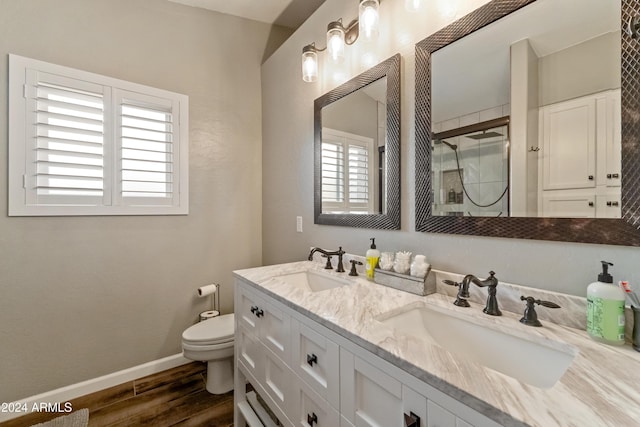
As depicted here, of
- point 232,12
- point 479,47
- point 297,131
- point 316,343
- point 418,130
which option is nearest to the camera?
point 316,343

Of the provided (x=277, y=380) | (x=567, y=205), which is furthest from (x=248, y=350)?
(x=567, y=205)

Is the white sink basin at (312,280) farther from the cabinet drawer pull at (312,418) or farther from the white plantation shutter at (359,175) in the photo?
the cabinet drawer pull at (312,418)

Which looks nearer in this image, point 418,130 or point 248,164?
point 418,130

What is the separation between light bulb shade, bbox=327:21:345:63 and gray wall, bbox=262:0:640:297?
0.32 ft

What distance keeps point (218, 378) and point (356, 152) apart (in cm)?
174

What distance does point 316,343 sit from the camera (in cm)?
93

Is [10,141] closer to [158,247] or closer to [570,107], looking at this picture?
[158,247]

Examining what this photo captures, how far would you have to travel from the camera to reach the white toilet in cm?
174

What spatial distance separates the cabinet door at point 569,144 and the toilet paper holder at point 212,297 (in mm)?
2173

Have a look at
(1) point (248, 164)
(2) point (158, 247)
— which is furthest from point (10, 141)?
(1) point (248, 164)

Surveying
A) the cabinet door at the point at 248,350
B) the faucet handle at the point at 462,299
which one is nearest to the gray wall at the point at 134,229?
the cabinet door at the point at 248,350

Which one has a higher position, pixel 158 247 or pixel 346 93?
pixel 346 93

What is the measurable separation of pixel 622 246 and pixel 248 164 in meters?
2.35

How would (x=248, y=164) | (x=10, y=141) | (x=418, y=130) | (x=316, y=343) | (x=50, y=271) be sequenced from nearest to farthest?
(x=316, y=343), (x=418, y=130), (x=10, y=141), (x=50, y=271), (x=248, y=164)
